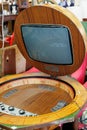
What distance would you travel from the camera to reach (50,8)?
2.91 feet

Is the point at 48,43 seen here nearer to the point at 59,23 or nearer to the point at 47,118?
the point at 59,23

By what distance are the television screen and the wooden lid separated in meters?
0.01

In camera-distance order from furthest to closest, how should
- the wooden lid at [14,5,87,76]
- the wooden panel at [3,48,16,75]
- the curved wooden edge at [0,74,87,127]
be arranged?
1. the wooden panel at [3,48,16,75]
2. the wooden lid at [14,5,87,76]
3. the curved wooden edge at [0,74,87,127]

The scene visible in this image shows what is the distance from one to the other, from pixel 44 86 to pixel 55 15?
379 millimetres

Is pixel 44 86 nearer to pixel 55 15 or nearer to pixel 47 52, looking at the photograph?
pixel 47 52

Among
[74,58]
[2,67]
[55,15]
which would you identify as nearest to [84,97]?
[74,58]

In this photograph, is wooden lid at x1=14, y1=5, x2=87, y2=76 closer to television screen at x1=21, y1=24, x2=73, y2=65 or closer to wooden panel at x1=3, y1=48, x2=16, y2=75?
television screen at x1=21, y1=24, x2=73, y2=65

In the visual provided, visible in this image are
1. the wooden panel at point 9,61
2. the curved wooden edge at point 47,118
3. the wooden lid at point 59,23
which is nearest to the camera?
the curved wooden edge at point 47,118

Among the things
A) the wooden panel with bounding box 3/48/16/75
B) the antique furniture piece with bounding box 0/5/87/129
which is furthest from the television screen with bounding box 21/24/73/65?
the wooden panel with bounding box 3/48/16/75

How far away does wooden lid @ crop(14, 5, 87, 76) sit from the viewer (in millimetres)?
866

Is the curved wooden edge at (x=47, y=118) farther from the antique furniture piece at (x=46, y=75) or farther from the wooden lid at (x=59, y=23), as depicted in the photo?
the wooden lid at (x=59, y=23)

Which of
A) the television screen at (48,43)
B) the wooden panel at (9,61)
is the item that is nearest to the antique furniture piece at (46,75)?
the television screen at (48,43)

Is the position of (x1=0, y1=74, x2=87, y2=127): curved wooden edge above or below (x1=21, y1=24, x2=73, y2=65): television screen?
below

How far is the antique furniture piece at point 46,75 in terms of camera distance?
0.77 metres
